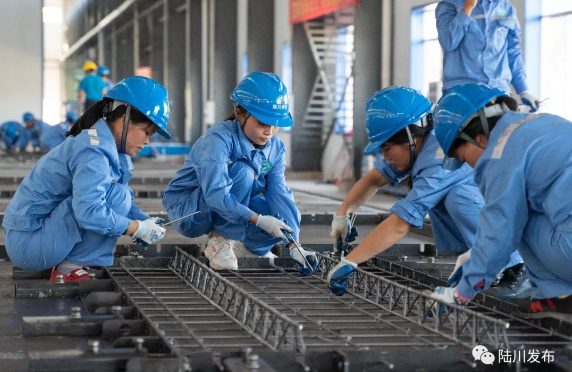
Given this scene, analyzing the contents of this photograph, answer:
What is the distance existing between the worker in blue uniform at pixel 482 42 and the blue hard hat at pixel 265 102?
2.86m

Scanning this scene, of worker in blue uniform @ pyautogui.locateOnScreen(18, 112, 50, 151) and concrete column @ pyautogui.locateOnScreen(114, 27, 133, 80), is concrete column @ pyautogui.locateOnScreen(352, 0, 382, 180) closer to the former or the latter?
worker in blue uniform @ pyautogui.locateOnScreen(18, 112, 50, 151)

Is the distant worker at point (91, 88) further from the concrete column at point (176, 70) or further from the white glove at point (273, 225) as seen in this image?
the white glove at point (273, 225)

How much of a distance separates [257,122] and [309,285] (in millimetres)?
927

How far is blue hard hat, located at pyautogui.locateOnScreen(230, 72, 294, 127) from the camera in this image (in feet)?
15.2

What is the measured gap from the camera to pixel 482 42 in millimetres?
7086

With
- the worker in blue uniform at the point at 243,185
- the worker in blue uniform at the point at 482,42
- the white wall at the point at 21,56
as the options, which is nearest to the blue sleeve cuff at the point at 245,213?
the worker in blue uniform at the point at 243,185

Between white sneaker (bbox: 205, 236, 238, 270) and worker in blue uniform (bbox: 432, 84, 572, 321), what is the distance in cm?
174

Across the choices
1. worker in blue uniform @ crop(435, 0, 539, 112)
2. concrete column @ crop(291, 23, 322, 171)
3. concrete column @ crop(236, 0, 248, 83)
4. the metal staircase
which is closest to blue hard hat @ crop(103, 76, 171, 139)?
worker in blue uniform @ crop(435, 0, 539, 112)

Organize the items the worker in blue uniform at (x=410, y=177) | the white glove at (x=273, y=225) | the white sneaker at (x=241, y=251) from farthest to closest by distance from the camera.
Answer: the white sneaker at (x=241, y=251) < the white glove at (x=273, y=225) < the worker in blue uniform at (x=410, y=177)

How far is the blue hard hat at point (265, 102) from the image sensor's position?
4.63 m

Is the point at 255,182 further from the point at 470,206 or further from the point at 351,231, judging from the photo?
the point at 470,206

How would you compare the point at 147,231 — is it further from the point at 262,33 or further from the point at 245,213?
the point at 262,33

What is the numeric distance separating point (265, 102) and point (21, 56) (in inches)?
663

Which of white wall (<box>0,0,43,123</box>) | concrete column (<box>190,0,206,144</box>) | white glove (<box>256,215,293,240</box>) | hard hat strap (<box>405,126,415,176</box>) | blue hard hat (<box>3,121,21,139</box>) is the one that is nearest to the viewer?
hard hat strap (<box>405,126,415,176</box>)
